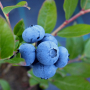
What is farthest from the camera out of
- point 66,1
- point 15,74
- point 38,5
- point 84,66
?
point 38,5

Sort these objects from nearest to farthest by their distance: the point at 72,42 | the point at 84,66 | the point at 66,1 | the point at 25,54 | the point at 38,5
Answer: the point at 25,54
the point at 66,1
the point at 84,66
the point at 72,42
the point at 38,5

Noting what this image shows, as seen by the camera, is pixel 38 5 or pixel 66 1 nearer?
pixel 66 1

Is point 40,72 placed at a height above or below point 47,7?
below

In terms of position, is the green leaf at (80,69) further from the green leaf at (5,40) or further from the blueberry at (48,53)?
the green leaf at (5,40)

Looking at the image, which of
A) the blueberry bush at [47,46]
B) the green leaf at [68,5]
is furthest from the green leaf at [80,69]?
the green leaf at [68,5]

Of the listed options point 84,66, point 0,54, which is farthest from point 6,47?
point 84,66

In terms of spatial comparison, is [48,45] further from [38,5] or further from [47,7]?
[38,5]

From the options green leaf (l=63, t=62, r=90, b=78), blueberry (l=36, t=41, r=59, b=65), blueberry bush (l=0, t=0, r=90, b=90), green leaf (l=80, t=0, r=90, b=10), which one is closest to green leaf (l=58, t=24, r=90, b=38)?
blueberry bush (l=0, t=0, r=90, b=90)

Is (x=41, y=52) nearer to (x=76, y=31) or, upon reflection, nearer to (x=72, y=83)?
(x=76, y=31)
